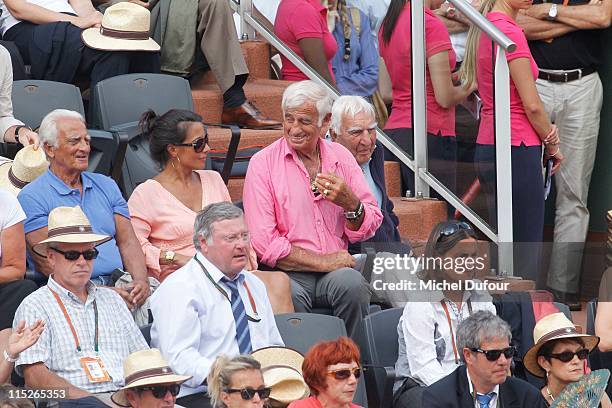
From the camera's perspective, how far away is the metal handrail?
9.06 m

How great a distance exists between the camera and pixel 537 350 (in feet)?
24.7

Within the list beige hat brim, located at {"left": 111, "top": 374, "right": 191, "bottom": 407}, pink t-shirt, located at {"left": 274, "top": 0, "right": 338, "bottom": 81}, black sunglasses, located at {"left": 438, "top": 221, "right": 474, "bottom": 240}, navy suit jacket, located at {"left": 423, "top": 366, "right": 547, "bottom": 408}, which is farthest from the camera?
pink t-shirt, located at {"left": 274, "top": 0, "right": 338, "bottom": 81}

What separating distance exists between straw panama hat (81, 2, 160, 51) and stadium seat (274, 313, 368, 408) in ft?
8.53

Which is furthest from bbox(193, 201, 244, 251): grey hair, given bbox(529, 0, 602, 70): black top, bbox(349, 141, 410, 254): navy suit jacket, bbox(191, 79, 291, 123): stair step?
bbox(529, 0, 602, 70): black top

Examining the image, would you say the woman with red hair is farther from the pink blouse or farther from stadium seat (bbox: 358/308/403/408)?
the pink blouse

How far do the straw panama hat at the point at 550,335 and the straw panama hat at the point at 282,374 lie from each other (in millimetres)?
1144

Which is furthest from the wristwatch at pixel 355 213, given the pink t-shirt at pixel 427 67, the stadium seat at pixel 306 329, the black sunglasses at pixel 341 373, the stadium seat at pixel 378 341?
the black sunglasses at pixel 341 373

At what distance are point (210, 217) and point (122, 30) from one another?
8.28 feet

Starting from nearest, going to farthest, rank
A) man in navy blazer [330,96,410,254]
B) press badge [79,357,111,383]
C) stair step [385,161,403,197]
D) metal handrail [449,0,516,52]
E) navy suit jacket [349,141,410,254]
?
press badge [79,357,111,383]
navy suit jacket [349,141,410,254]
man in navy blazer [330,96,410,254]
metal handrail [449,0,516,52]
stair step [385,161,403,197]

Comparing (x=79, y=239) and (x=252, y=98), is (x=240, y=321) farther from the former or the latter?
(x=252, y=98)

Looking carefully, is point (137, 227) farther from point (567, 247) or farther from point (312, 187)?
point (567, 247)

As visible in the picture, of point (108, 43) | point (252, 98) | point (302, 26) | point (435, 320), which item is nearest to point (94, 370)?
point (435, 320)

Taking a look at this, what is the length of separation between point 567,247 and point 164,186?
3095mm

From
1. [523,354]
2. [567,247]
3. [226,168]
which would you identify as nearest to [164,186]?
[226,168]
